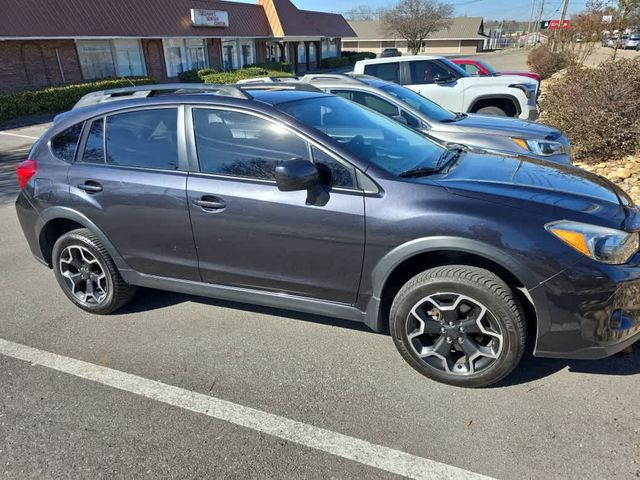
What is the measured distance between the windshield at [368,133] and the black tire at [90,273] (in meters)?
1.85

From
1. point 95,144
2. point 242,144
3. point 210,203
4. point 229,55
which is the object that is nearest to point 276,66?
point 229,55

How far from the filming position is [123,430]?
259cm

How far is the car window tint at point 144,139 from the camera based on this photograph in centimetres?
336

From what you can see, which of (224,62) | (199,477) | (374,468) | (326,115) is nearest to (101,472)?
(199,477)

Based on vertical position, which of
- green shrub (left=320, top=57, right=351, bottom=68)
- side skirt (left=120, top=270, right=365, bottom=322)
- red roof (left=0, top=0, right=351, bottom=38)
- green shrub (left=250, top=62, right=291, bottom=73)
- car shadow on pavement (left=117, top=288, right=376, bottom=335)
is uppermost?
red roof (left=0, top=0, right=351, bottom=38)

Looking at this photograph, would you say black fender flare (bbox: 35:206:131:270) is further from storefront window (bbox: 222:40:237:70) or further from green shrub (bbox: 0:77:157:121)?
storefront window (bbox: 222:40:237:70)

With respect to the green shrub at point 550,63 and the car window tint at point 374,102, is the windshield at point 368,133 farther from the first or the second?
the green shrub at point 550,63

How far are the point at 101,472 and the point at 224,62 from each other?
3311 centimetres

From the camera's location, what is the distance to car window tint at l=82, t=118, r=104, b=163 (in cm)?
363

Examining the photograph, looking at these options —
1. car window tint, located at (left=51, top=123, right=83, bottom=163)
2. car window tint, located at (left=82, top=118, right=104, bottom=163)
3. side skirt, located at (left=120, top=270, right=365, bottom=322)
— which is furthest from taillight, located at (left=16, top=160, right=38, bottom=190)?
side skirt, located at (left=120, top=270, right=365, bottom=322)

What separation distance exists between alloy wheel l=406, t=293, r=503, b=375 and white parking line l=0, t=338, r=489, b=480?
2.20ft

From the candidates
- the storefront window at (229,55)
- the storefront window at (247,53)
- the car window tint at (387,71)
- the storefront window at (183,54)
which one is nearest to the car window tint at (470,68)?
the car window tint at (387,71)

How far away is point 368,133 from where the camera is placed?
11.7 feet

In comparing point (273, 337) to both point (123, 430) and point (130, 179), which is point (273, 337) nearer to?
point (123, 430)
